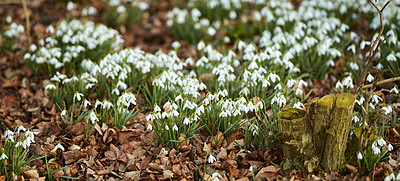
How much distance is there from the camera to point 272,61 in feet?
13.8

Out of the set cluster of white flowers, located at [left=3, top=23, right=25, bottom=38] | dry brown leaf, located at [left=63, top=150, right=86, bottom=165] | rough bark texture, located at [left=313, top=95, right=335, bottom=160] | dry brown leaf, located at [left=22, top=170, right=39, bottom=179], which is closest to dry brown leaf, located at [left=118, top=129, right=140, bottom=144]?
dry brown leaf, located at [left=63, top=150, right=86, bottom=165]

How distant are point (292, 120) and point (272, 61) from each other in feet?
5.30

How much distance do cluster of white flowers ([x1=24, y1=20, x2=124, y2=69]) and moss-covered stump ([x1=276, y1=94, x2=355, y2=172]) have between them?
8.91 feet

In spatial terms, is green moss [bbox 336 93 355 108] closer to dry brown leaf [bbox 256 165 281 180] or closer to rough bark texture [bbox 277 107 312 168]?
rough bark texture [bbox 277 107 312 168]

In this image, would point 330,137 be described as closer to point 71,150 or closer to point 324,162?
point 324,162

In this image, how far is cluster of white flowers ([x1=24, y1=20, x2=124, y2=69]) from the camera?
4.41 meters

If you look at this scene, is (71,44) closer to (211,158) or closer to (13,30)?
(13,30)

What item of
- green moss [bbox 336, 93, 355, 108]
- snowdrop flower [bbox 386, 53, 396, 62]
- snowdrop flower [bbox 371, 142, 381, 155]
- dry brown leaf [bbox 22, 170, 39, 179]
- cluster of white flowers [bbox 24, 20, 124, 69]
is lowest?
dry brown leaf [bbox 22, 170, 39, 179]

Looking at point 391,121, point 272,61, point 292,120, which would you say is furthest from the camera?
point 272,61

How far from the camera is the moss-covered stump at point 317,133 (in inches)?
104

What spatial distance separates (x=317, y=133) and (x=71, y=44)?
3306mm

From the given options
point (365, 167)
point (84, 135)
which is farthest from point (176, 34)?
point (365, 167)

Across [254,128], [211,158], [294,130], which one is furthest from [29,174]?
[294,130]

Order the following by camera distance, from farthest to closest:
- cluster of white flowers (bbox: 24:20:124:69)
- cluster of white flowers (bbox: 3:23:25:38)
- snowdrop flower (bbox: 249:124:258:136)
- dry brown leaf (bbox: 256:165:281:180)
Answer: cluster of white flowers (bbox: 3:23:25:38), cluster of white flowers (bbox: 24:20:124:69), snowdrop flower (bbox: 249:124:258:136), dry brown leaf (bbox: 256:165:281:180)
